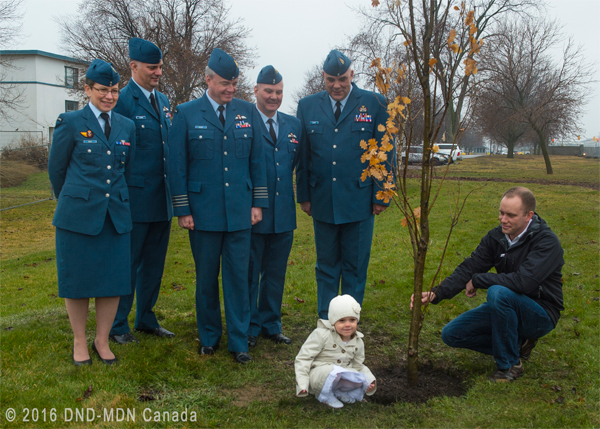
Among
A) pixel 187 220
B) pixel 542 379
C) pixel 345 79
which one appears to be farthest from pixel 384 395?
pixel 345 79

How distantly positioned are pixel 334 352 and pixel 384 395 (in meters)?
0.52

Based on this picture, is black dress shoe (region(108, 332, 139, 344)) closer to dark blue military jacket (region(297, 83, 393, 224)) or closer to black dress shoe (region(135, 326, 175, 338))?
black dress shoe (region(135, 326, 175, 338))

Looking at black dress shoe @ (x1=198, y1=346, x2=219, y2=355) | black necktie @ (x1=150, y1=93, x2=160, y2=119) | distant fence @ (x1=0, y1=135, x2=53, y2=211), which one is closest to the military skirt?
black dress shoe @ (x1=198, y1=346, x2=219, y2=355)

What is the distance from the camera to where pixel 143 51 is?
4.33 meters

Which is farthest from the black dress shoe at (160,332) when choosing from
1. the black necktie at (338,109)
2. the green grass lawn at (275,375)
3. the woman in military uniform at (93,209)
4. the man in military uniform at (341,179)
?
the black necktie at (338,109)

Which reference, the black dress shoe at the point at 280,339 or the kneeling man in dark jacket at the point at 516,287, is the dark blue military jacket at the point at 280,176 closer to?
the black dress shoe at the point at 280,339

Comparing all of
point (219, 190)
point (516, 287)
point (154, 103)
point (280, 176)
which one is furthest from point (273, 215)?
point (516, 287)

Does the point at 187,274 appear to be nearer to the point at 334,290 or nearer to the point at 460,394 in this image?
the point at 334,290

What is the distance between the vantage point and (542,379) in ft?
12.5

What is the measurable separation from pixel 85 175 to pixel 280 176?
1.75m

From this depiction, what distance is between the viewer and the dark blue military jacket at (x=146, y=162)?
4.38 meters

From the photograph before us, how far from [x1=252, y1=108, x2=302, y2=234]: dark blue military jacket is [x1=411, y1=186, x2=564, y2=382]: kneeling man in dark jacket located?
4.96ft

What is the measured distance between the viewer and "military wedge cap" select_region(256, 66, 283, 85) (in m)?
4.50

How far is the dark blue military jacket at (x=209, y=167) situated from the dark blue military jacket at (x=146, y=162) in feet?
1.18
